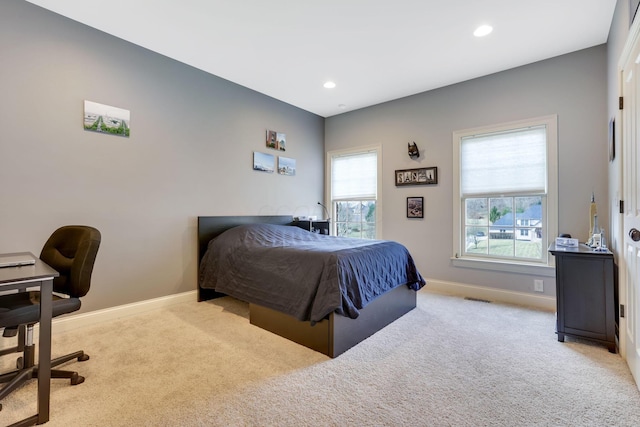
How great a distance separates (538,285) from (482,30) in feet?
8.78

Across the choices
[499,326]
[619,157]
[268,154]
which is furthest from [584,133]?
[268,154]

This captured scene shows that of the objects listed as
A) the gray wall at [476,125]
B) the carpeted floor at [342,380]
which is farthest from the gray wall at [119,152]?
the gray wall at [476,125]

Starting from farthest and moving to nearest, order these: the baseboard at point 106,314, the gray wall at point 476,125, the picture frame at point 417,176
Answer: the picture frame at point 417,176 < the gray wall at point 476,125 < the baseboard at point 106,314

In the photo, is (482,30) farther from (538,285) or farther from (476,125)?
(538,285)

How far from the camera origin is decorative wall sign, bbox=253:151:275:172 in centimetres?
409

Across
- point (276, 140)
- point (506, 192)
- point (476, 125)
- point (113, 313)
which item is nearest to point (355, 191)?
point (276, 140)

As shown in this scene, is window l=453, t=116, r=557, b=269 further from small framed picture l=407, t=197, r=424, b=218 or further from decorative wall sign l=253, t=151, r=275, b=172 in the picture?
decorative wall sign l=253, t=151, r=275, b=172

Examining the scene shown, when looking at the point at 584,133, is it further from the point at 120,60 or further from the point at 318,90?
the point at 120,60

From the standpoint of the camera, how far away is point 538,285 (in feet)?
10.6

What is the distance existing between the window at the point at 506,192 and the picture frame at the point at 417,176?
29cm

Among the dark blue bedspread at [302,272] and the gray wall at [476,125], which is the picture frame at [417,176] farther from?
the dark blue bedspread at [302,272]

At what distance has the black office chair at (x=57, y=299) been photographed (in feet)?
5.08

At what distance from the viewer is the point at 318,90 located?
406 cm

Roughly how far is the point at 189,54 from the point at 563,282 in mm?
4114
